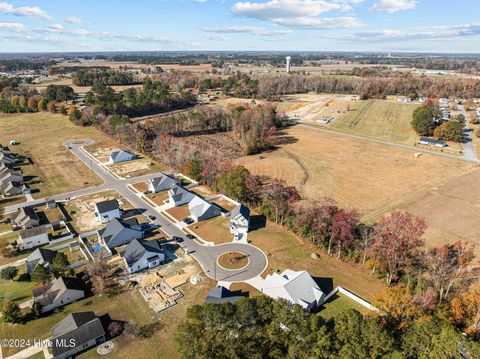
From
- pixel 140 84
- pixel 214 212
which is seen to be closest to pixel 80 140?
pixel 214 212

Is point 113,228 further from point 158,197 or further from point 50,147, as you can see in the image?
point 50,147

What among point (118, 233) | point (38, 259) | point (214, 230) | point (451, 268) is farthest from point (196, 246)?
point (451, 268)

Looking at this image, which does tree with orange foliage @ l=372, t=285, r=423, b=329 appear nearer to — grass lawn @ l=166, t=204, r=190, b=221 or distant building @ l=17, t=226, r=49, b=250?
grass lawn @ l=166, t=204, r=190, b=221

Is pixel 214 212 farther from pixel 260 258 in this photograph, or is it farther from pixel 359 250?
pixel 359 250

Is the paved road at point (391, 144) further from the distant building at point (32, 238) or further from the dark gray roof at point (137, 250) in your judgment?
the distant building at point (32, 238)

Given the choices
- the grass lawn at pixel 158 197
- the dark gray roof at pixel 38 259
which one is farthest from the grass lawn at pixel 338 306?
the grass lawn at pixel 158 197

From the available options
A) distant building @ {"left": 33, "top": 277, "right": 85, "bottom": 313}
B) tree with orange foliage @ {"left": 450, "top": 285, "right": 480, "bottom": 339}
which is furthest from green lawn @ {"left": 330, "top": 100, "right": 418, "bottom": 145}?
distant building @ {"left": 33, "top": 277, "right": 85, "bottom": 313}
